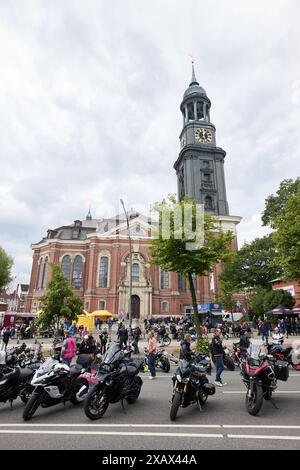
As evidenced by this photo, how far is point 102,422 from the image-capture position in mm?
5258

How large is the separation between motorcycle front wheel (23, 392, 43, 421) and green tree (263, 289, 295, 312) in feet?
86.7

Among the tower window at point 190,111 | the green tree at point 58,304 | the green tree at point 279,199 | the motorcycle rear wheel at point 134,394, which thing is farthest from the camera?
the tower window at point 190,111

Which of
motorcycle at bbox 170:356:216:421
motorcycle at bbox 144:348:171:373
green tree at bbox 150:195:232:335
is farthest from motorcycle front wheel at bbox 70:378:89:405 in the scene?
green tree at bbox 150:195:232:335

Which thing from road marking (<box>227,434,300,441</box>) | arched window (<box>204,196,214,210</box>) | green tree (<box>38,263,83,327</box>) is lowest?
road marking (<box>227,434,300,441</box>)

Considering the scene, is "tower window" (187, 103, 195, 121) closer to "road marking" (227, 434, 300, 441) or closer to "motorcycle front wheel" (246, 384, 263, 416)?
"motorcycle front wheel" (246, 384, 263, 416)

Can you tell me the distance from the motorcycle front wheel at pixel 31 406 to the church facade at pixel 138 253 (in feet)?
120

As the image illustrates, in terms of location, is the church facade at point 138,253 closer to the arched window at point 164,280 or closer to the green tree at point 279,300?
the arched window at point 164,280

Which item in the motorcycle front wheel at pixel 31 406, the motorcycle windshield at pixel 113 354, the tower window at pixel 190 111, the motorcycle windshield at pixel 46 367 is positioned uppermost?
→ the tower window at pixel 190 111

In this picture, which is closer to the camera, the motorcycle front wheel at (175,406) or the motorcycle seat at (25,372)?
the motorcycle front wheel at (175,406)

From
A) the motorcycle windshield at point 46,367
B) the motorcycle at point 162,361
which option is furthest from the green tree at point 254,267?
the motorcycle windshield at point 46,367

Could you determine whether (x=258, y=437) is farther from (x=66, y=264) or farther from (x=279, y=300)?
(x=66, y=264)

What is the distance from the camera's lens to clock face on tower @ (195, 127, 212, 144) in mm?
55188

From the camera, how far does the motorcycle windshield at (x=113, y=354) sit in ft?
19.8

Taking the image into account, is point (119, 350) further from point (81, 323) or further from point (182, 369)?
point (81, 323)
